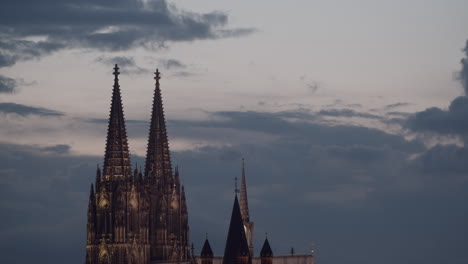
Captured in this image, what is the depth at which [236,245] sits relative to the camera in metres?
165

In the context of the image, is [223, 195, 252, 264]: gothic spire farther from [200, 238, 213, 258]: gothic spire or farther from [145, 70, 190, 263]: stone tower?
[145, 70, 190, 263]: stone tower

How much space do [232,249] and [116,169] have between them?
32501mm

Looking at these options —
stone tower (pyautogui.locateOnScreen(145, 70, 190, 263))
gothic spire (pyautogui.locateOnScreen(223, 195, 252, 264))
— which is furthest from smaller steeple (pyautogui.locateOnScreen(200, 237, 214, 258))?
stone tower (pyautogui.locateOnScreen(145, 70, 190, 263))

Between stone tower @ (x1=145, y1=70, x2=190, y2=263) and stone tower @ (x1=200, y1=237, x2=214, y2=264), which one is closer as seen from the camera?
stone tower @ (x1=200, y1=237, x2=214, y2=264)

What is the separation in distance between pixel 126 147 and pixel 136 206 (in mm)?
7972

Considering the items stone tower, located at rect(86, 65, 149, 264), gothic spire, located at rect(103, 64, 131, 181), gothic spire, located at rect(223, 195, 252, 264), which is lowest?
gothic spire, located at rect(223, 195, 252, 264)

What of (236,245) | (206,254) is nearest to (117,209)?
(206,254)

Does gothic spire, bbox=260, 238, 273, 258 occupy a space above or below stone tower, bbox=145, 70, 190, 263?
below

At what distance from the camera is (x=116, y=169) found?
192750 millimetres

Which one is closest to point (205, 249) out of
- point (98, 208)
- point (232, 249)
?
point (232, 249)

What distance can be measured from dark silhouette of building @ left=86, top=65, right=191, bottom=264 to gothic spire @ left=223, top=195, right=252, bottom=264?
1054 inches

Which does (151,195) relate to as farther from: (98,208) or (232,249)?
(232,249)

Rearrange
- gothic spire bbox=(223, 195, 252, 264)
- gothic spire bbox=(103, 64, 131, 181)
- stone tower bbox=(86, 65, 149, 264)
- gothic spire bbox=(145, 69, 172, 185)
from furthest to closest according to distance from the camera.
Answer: gothic spire bbox=(145, 69, 172, 185) → gothic spire bbox=(103, 64, 131, 181) → stone tower bbox=(86, 65, 149, 264) → gothic spire bbox=(223, 195, 252, 264)

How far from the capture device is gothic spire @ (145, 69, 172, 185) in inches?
7741
